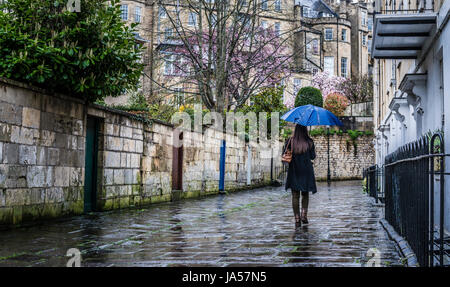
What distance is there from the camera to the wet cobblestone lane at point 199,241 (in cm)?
531

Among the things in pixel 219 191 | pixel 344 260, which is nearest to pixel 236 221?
pixel 344 260

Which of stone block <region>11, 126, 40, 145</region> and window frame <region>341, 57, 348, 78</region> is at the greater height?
window frame <region>341, 57, 348, 78</region>

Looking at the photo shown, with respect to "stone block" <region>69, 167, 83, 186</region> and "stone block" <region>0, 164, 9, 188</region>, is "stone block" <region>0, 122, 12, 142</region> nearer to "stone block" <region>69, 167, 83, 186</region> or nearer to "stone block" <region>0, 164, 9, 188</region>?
"stone block" <region>0, 164, 9, 188</region>

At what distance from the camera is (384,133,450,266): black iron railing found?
433 cm

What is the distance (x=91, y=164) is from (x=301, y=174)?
193 inches

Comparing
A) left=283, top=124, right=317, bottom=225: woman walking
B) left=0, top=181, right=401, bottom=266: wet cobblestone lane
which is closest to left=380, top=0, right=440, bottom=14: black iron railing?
left=283, top=124, right=317, bottom=225: woman walking

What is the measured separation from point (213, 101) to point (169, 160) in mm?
5477

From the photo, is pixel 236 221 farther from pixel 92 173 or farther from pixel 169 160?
pixel 169 160

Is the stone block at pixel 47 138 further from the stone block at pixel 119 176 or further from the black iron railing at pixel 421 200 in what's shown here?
the black iron railing at pixel 421 200

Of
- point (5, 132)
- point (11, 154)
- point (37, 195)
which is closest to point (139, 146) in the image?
point (37, 195)

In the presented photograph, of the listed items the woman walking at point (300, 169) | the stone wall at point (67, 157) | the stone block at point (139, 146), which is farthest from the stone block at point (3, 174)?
the stone block at point (139, 146)

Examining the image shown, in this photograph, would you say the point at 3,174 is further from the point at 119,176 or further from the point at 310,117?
the point at 310,117

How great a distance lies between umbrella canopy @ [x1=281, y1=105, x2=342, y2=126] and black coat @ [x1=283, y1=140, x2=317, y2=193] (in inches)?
19.3
